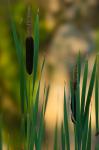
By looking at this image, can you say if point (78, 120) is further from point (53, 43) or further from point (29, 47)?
point (53, 43)

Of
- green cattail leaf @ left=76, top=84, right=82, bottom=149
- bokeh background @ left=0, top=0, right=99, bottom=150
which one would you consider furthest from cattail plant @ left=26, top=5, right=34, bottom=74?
bokeh background @ left=0, top=0, right=99, bottom=150

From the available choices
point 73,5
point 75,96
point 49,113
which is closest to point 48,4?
point 73,5

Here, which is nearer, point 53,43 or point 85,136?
point 85,136

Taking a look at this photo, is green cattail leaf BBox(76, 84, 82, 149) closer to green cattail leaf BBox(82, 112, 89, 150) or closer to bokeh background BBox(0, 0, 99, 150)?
green cattail leaf BBox(82, 112, 89, 150)

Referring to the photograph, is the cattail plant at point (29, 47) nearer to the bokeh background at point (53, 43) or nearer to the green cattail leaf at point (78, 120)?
the green cattail leaf at point (78, 120)

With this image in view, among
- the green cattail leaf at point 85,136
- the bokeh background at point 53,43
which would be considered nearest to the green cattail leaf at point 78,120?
the green cattail leaf at point 85,136

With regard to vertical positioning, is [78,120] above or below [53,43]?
below

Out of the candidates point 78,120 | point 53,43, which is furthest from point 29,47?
point 53,43

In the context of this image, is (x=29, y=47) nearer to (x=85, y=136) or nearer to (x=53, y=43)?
(x=85, y=136)
